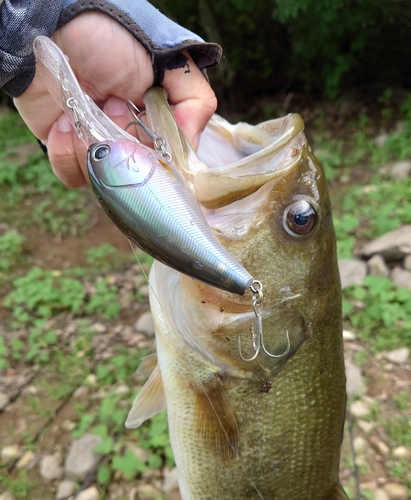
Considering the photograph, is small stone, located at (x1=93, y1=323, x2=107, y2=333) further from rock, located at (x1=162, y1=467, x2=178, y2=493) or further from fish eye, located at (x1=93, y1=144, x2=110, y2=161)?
fish eye, located at (x1=93, y1=144, x2=110, y2=161)

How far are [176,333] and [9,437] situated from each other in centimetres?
235

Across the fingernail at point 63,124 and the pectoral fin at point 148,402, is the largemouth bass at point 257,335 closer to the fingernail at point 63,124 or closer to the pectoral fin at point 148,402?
the pectoral fin at point 148,402

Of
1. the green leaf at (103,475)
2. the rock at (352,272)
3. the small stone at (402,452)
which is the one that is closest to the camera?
the small stone at (402,452)

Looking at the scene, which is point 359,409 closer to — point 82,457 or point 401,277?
point 401,277

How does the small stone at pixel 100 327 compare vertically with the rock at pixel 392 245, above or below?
above

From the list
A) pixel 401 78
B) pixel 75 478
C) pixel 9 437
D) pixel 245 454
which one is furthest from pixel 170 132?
pixel 401 78

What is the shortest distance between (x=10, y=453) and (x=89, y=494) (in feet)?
2.28

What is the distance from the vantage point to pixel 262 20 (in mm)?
8656

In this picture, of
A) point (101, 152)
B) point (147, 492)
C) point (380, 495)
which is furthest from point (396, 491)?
point (101, 152)

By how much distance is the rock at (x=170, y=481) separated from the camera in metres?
2.63

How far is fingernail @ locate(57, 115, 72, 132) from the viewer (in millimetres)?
1586

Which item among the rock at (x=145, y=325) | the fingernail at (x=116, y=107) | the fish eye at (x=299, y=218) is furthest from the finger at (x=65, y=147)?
the rock at (x=145, y=325)

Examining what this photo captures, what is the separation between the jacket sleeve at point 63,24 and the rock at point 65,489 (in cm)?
234

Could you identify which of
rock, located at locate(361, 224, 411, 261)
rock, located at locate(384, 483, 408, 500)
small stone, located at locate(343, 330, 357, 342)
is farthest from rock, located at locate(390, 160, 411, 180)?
rock, located at locate(384, 483, 408, 500)
